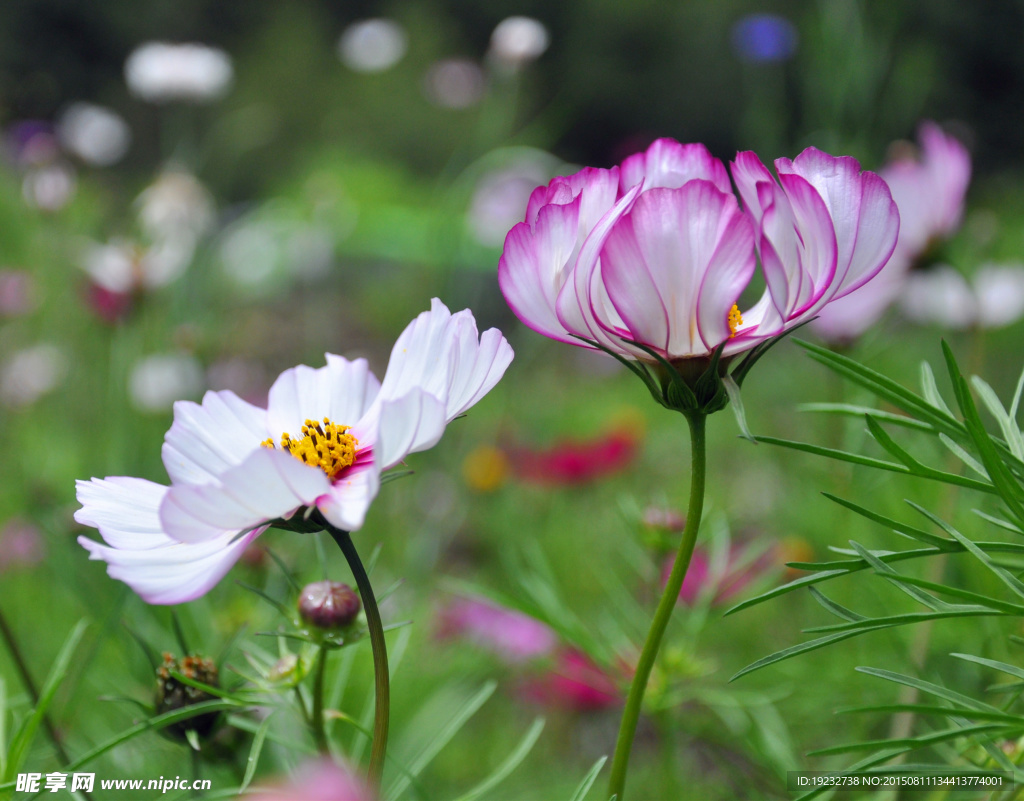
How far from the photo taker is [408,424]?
17cm

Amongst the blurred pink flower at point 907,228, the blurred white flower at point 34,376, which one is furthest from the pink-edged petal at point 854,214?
the blurred white flower at point 34,376

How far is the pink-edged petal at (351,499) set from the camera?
0.51 ft

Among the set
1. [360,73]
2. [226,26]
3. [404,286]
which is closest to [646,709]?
[404,286]

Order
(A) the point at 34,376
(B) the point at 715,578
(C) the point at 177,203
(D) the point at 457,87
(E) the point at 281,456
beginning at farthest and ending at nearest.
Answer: (D) the point at 457,87 → (A) the point at 34,376 → (C) the point at 177,203 → (B) the point at 715,578 → (E) the point at 281,456

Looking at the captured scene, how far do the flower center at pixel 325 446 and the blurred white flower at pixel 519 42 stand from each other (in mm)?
573

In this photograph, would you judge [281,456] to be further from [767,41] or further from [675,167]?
[767,41]

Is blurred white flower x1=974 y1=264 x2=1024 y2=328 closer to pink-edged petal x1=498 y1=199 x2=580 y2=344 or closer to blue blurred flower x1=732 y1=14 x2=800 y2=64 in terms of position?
blue blurred flower x1=732 y1=14 x2=800 y2=64

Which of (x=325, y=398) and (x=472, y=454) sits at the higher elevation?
(x=325, y=398)

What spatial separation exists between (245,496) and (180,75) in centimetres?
111

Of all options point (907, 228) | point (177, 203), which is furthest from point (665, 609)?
point (177, 203)

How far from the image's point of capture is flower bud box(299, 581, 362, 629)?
0.73 ft

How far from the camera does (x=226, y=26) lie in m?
7.96

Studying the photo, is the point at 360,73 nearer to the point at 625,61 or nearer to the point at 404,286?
the point at 625,61

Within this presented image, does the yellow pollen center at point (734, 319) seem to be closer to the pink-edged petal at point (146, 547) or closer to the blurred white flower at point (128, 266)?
the pink-edged petal at point (146, 547)
